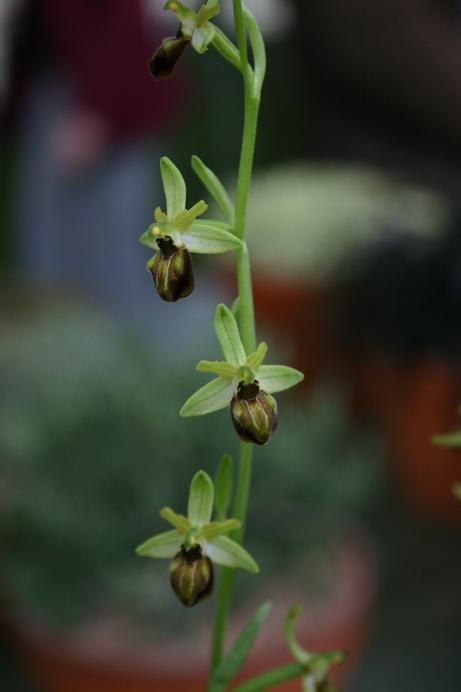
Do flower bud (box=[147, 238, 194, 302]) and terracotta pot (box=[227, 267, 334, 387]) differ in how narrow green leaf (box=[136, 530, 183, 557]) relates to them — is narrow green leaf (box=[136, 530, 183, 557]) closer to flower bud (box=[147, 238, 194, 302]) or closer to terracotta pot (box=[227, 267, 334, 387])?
flower bud (box=[147, 238, 194, 302])

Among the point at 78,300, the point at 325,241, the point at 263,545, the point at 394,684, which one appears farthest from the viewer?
the point at 325,241

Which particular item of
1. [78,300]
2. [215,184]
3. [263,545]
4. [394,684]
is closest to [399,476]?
[394,684]

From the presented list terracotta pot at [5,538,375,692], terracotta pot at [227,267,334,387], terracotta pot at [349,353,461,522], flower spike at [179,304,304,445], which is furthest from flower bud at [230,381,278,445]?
terracotta pot at [227,267,334,387]

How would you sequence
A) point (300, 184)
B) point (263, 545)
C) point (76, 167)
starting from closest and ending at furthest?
point (263, 545)
point (76, 167)
point (300, 184)

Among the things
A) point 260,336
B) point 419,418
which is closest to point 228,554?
point 260,336

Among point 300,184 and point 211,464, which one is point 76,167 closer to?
point 300,184
